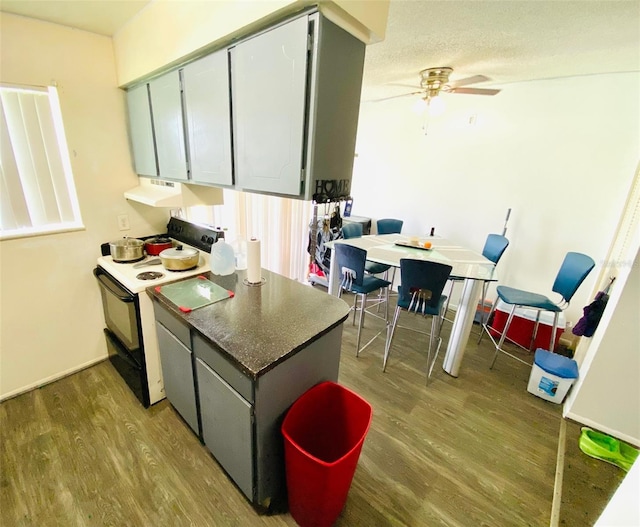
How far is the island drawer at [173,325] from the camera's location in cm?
142

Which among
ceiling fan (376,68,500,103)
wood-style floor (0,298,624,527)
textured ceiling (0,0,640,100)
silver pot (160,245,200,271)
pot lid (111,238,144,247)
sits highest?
textured ceiling (0,0,640,100)

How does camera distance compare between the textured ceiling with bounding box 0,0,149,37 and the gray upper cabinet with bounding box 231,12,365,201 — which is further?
the textured ceiling with bounding box 0,0,149,37

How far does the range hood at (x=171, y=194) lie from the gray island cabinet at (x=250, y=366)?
1.98ft

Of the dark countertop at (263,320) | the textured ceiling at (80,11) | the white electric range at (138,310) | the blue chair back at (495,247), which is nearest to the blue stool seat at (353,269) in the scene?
the dark countertop at (263,320)

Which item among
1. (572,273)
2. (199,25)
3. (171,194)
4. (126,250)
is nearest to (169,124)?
(171,194)

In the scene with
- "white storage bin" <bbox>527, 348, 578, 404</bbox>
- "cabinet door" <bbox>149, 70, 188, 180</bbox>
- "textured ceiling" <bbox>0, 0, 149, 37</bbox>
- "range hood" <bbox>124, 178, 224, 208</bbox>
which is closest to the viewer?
"textured ceiling" <bbox>0, 0, 149, 37</bbox>

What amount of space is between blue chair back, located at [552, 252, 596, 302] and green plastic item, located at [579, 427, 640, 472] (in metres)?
1.06

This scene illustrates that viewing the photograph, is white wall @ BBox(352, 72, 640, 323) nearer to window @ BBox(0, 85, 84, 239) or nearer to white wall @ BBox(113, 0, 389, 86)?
white wall @ BBox(113, 0, 389, 86)

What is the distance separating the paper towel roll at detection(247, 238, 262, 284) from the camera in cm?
172

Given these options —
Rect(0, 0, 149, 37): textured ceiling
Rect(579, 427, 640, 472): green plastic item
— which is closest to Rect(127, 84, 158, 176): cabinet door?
Rect(0, 0, 149, 37): textured ceiling

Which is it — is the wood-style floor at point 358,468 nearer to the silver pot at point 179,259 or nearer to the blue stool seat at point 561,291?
the blue stool seat at point 561,291

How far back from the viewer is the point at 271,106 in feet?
3.79

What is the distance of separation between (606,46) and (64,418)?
14.6 feet

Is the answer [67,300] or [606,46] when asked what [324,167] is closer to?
[67,300]
